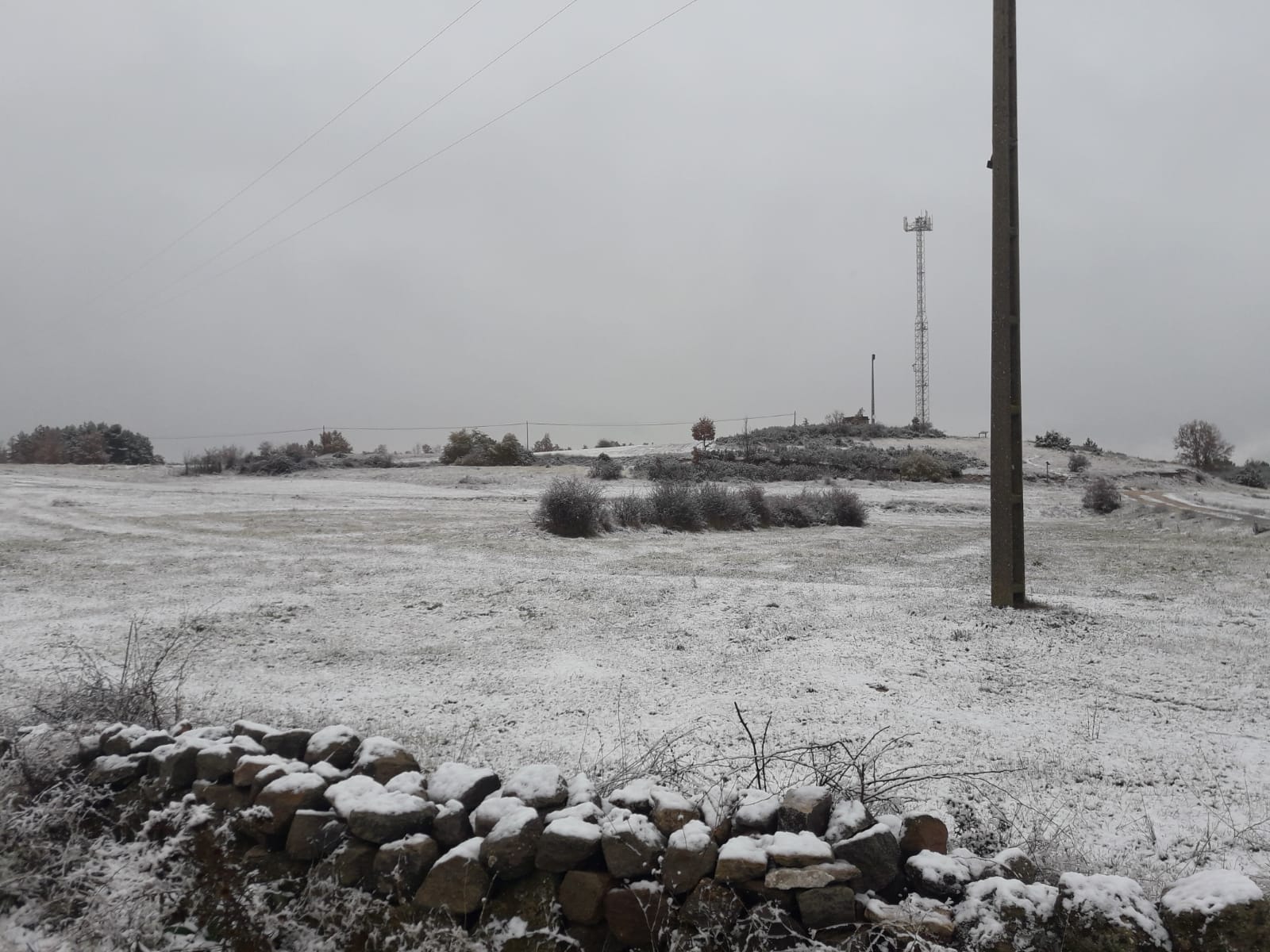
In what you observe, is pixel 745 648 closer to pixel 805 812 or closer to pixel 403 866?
pixel 805 812

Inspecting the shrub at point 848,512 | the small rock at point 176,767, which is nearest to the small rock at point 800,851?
the small rock at point 176,767

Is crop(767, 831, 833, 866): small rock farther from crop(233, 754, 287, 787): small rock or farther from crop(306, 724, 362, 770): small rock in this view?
crop(233, 754, 287, 787): small rock

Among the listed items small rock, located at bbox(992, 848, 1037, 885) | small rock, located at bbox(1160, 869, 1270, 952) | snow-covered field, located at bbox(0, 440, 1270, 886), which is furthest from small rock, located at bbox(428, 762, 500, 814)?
small rock, located at bbox(1160, 869, 1270, 952)

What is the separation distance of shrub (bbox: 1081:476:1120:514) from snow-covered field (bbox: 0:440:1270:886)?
23.6 feet

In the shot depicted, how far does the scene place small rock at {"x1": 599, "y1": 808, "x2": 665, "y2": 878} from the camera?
2.15 meters

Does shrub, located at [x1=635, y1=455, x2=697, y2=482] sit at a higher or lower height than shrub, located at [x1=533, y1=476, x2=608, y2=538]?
higher

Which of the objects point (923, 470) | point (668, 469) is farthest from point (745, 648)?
point (923, 470)

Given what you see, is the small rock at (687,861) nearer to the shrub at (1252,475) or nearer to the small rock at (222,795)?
the small rock at (222,795)

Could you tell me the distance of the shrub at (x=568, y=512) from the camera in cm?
1270

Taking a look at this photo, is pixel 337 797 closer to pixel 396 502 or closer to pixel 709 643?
pixel 709 643

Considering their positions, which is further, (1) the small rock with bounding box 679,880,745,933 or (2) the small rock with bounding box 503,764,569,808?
(2) the small rock with bounding box 503,764,569,808

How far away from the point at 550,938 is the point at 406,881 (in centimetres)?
51

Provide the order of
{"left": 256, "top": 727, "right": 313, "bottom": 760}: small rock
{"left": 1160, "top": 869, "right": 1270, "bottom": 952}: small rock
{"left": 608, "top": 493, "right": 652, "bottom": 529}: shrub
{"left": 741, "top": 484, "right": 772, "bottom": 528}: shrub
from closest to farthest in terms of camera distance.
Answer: {"left": 1160, "top": 869, "right": 1270, "bottom": 952}: small rock < {"left": 256, "top": 727, "right": 313, "bottom": 760}: small rock < {"left": 608, "top": 493, "right": 652, "bottom": 529}: shrub < {"left": 741, "top": 484, "right": 772, "bottom": 528}: shrub

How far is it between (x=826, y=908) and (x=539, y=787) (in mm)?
973
